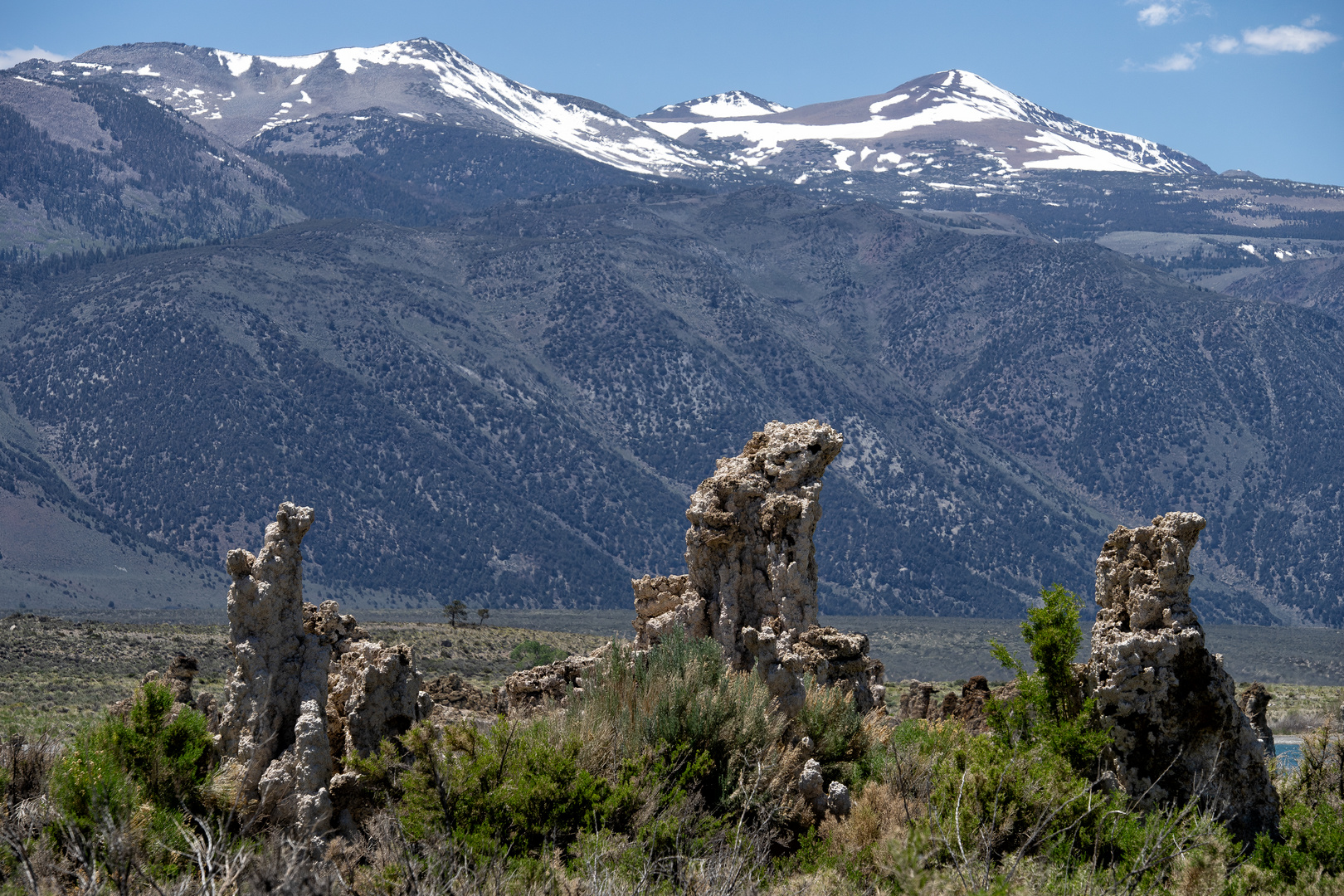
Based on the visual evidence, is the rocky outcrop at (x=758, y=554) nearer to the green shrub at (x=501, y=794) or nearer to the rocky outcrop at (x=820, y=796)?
A: the rocky outcrop at (x=820, y=796)

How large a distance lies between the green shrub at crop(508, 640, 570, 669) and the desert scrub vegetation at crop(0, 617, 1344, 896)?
43.4m

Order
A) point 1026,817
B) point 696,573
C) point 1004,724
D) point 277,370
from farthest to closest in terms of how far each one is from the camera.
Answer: point 277,370 < point 696,573 < point 1004,724 < point 1026,817

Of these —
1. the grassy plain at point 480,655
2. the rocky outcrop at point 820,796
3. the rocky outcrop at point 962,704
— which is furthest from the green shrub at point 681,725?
the grassy plain at point 480,655

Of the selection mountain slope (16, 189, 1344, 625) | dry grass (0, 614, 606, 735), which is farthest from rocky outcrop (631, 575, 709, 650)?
mountain slope (16, 189, 1344, 625)

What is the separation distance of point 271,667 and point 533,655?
47.4 m

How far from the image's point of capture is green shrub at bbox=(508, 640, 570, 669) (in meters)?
56.9

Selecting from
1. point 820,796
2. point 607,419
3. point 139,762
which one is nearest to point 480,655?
point 820,796

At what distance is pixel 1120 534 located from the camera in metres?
13.4

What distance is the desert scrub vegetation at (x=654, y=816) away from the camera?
31.4 feet

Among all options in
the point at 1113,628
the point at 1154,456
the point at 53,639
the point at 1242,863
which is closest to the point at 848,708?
the point at 1113,628

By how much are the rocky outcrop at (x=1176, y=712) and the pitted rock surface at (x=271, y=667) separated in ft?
21.5

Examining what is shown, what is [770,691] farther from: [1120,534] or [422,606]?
[422,606]

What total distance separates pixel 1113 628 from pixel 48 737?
32.2 ft

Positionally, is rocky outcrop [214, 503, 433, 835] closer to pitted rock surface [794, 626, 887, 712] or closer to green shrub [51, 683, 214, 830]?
green shrub [51, 683, 214, 830]
